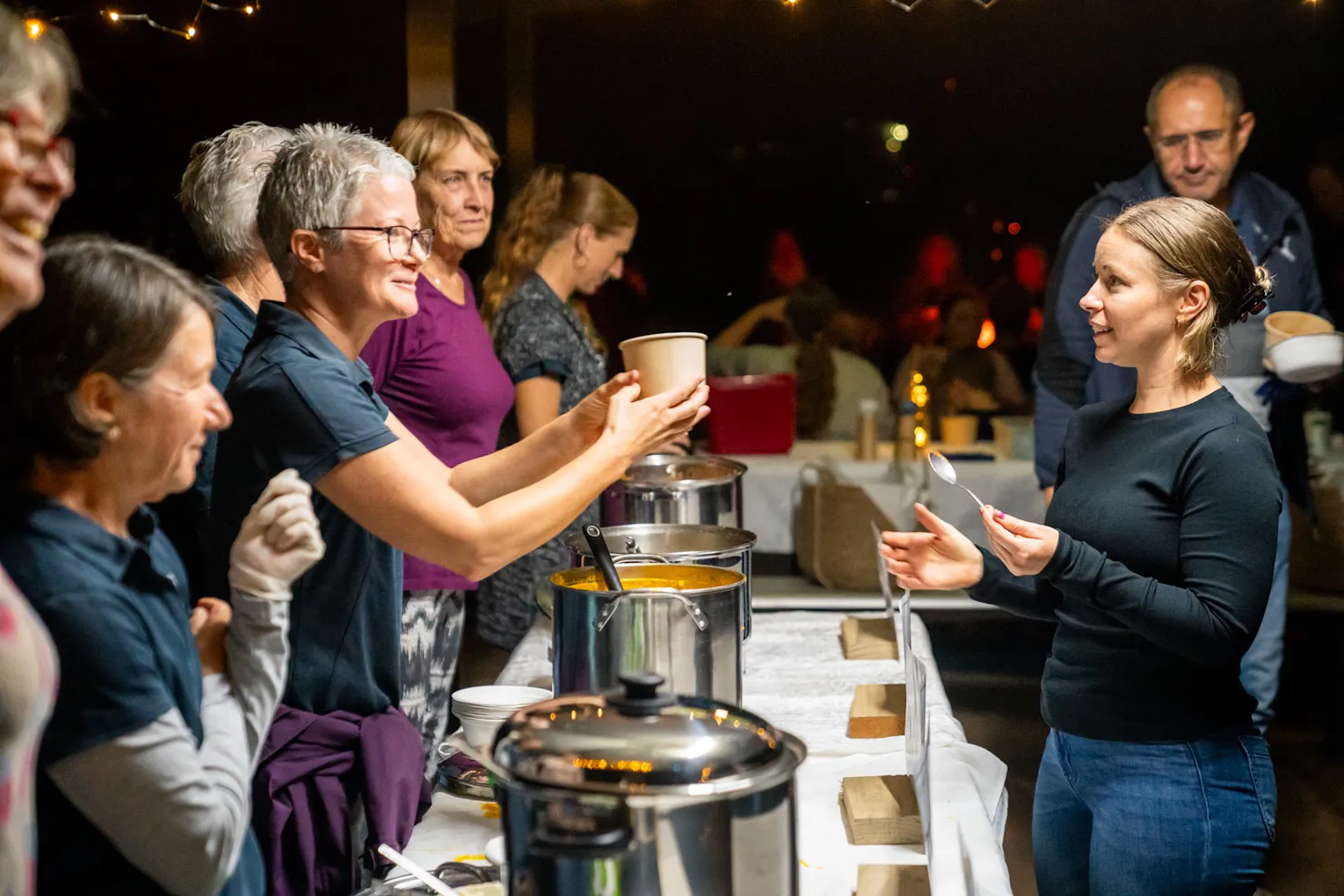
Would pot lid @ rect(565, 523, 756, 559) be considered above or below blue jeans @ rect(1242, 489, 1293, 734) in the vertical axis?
above

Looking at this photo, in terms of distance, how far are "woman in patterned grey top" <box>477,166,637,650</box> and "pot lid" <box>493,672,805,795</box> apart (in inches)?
71.1

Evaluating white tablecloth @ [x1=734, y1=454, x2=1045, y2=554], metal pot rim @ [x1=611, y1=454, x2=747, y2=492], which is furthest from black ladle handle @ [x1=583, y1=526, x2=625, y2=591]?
white tablecloth @ [x1=734, y1=454, x2=1045, y2=554]

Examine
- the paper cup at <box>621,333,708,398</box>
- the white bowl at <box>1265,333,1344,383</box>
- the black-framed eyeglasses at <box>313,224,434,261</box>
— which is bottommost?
the paper cup at <box>621,333,708,398</box>

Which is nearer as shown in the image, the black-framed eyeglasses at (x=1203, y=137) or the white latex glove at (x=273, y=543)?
the white latex glove at (x=273, y=543)

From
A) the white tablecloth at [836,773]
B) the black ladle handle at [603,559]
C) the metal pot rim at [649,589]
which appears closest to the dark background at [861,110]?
the white tablecloth at [836,773]

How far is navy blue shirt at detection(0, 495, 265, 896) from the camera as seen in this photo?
2.95 ft

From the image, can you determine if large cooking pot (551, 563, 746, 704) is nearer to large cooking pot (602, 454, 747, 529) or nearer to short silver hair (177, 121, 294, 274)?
short silver hair (177, 121, 294, 274)

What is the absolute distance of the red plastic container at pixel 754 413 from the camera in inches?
177

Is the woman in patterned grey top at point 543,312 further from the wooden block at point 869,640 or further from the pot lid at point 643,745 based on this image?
the pot lid at point 643,745

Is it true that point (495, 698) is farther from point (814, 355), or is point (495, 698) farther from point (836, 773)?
point (814, 355)

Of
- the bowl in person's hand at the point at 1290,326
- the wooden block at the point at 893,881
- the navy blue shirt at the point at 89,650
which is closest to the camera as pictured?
the navy blue shirt at the point at 89,650

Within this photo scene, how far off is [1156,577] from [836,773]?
0.49 meters

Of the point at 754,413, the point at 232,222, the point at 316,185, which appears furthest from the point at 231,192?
the point at 754,413

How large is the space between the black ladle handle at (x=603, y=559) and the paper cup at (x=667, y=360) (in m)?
0.23
